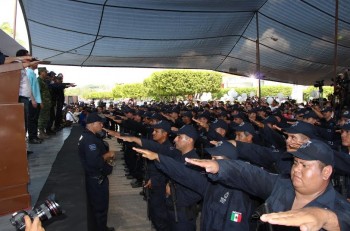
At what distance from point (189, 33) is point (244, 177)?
480 inches

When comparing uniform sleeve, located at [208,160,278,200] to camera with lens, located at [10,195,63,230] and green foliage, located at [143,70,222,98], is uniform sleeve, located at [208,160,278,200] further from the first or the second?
green foliage, located at [143,70,222,98]

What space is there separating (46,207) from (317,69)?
1932 cm

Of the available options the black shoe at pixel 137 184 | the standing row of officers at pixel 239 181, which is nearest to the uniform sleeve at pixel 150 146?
the standing row of officers at pixel 239 181

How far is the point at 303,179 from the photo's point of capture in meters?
2.29

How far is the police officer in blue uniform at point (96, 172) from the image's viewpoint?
460cm

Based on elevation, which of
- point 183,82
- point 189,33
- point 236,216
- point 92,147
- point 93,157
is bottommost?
point 236,216

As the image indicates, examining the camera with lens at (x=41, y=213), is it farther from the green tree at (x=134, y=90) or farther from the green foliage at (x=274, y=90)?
the green tree at (x=134, y=90)

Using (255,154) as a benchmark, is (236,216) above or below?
below

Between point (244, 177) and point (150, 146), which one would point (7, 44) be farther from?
point (244, 177)

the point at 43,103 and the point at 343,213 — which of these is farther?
the point at 43,103

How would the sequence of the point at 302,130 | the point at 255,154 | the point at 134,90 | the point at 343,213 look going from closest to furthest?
1. the point at 343,213
2. the point at 255,154
3. the point at 302,130
4. the point at 134,90

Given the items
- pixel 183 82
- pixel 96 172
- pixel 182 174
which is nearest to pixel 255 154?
pixel 182 174

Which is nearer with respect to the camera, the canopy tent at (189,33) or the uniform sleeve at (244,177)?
the uniform sleeve at (244,177)

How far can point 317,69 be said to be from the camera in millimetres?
18891
